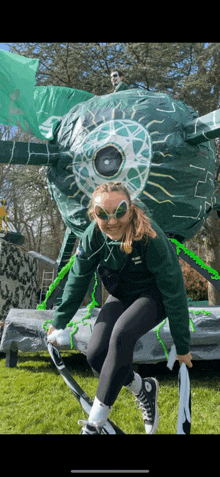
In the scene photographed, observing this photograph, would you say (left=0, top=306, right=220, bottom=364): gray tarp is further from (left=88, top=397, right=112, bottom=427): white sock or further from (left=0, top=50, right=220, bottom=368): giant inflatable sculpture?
(left=88, top=397, right=112, bottom=427): white sock

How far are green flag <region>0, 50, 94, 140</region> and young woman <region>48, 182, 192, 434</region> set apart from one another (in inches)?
73.7

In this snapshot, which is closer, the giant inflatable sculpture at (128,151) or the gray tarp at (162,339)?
the giant inflatable sculpture at (128,151)

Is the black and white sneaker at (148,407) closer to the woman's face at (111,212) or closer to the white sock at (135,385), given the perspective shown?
the white sock at (135,385)

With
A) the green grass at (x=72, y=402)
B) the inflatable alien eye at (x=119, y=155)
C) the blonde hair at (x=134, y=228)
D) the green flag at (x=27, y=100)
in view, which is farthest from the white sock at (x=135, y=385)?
the green flag at (x=27, y=100)

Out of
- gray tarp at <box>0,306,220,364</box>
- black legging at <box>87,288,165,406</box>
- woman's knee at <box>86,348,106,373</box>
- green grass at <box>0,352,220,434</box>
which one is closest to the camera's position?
black legging at <box>87,288,165,406</box>

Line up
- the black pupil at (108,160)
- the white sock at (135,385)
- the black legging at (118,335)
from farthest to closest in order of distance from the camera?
the black pupil at (108,160) → the white sock at (135,385) → the black legging at (118,335)

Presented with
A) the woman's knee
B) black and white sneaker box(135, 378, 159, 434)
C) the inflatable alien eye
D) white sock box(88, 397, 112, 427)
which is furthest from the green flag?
white sock box(88, 397, 112, 427)

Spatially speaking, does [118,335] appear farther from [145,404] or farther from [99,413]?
[145,404]

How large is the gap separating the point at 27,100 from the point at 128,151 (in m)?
1.23

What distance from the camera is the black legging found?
1.50m

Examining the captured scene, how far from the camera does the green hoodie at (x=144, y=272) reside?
1575 millimetres

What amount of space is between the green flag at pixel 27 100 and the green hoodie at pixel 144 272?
1855 millimetres

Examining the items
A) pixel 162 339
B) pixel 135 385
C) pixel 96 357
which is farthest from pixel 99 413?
pixel 162 339
